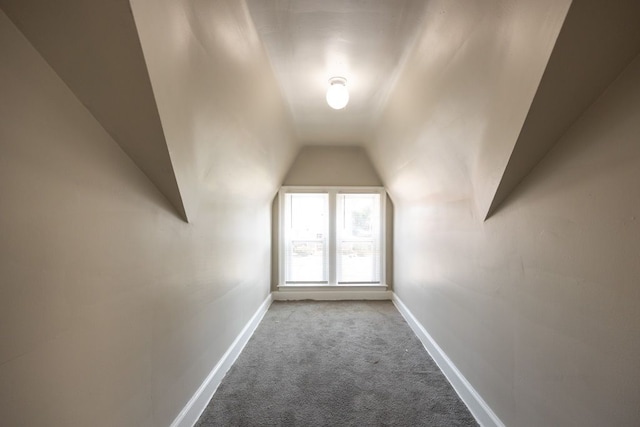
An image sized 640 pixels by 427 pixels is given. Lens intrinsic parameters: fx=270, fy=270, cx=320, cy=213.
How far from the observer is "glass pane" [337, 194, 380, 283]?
A: 420cm

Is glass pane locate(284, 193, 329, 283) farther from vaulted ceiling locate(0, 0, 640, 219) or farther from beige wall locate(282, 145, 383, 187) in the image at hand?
vaulted ceiling locate(0, 0, 640, 219)

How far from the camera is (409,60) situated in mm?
1713

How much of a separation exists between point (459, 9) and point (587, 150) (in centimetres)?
77

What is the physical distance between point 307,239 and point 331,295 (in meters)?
0.93

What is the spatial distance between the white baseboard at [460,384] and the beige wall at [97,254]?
1.78 metres

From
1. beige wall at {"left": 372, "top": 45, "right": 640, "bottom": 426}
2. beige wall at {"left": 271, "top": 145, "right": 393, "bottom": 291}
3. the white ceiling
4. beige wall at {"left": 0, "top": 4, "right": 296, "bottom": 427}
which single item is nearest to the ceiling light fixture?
the white ceiling

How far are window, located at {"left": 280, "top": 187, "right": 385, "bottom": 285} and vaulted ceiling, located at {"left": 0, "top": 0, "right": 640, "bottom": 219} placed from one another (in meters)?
2.08

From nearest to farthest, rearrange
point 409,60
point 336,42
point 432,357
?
point 336,42, point 409,60, point 432,357

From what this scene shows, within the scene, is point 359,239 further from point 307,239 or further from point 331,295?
point 331,295

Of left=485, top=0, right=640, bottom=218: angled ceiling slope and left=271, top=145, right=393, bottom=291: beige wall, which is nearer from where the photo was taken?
left=485, top=0, right=640, bottom=218: angled ceiling slope

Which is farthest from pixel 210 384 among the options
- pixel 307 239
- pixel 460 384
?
pixel 307 239

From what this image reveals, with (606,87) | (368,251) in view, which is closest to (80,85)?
(606,87)

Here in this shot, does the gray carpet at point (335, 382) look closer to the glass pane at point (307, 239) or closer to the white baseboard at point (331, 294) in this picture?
the white baseboard at point (331, 294)

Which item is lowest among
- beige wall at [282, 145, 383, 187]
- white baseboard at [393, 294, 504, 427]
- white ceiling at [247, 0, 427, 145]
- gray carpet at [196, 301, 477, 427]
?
gray carpet at [196, 301, 477, 427]
